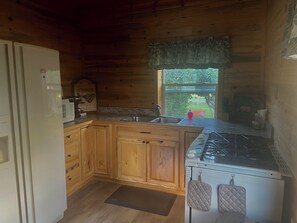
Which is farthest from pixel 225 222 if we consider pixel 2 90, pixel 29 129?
pixel 2 90

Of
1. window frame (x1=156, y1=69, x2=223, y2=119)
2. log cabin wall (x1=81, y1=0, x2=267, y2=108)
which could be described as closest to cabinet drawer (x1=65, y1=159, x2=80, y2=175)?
log cabin wall (x1=81, y1=0, x2=267, y2=108)

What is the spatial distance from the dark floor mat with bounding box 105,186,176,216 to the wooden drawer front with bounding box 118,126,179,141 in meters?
0.71

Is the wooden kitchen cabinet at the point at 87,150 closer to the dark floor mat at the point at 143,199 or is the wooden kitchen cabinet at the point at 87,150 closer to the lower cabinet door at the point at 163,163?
the dark floor mat at the point at 143,199

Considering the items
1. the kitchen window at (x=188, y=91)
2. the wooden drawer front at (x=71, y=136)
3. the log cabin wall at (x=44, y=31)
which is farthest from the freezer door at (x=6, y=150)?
the kitchen window at (x=188, y=91)

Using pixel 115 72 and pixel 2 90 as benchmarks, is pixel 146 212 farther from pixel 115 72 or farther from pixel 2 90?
pixel 115 72

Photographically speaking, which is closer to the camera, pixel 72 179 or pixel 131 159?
pixel 72 179

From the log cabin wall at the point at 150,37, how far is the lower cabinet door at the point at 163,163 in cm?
85

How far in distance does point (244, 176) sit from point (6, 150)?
172cm

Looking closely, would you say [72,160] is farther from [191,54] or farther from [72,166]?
[191,54]

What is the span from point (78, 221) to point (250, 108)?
7.55 ft

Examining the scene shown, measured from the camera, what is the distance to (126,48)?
3.40 meters

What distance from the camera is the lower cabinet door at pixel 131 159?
9.43 ft

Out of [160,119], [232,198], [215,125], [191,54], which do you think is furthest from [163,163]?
[191,54]

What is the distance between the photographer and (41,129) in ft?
6.38
